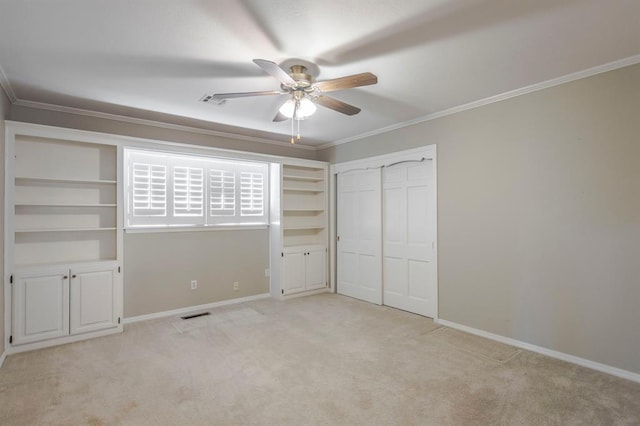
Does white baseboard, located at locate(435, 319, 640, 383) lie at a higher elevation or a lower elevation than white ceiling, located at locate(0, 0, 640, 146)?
lower

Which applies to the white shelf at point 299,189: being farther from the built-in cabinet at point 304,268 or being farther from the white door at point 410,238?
the white door at point 410,238

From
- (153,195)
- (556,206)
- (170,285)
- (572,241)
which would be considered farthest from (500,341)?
(153,195)

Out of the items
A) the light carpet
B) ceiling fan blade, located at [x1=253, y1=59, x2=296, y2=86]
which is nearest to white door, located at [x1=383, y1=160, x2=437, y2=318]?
the light carpet

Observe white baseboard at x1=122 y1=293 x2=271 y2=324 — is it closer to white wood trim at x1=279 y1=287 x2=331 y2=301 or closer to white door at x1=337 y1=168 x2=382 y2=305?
white wood trim at x1=279 y1=287 x2=331 y2=301

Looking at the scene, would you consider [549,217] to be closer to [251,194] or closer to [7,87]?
[251,194]

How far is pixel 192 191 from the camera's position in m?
4.61

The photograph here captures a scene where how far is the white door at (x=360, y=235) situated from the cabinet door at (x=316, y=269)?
0.27 metres

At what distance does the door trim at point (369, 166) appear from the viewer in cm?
407

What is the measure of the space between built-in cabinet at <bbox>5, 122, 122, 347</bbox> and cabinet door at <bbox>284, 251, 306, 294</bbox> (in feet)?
7.39

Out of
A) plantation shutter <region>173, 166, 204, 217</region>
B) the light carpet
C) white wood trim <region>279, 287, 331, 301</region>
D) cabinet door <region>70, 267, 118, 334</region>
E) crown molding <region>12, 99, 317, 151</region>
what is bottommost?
the light carpet

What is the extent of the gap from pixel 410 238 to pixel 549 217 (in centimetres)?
166

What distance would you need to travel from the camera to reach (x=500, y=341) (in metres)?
3.42

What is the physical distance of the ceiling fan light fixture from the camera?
2.76m

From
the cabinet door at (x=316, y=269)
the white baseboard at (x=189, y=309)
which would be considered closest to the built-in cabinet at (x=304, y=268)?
the cabinet door at (x=316, y=269)
